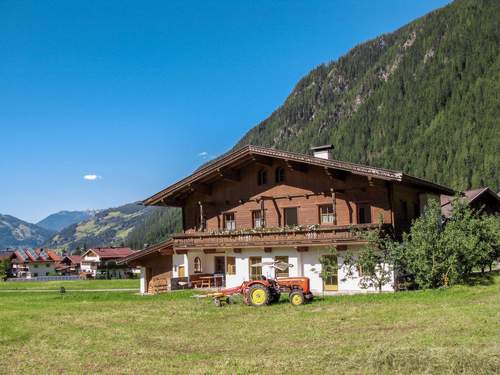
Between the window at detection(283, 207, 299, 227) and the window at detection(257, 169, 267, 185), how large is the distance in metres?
2.40

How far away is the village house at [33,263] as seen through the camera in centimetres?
13762

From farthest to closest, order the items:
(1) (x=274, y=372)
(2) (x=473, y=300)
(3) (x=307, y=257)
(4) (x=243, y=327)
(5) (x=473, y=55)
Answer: (5) (x=473, y=55), (3) (x=307, y=257), (2) (x=473, y=300), (4) (x=243, y=327), (1) (x=274, y=372)

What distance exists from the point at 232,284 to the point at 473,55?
633 ft

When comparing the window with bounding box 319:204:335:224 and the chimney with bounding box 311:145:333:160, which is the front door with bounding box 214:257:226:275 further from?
the chimney with bounding box 311:145:333:160

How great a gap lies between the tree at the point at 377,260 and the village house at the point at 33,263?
415 ft

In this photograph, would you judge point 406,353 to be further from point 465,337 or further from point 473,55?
point 473,55

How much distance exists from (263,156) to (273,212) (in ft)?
12.0

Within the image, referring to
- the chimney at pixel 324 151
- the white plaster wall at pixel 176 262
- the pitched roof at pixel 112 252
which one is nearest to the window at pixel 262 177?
the chimney at pixel 324 151

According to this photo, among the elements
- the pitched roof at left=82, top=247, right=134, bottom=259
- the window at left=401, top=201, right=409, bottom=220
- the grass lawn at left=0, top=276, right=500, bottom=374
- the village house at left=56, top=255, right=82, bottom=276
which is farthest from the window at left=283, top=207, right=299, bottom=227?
the village house at left=56, top=255, right=82, bottom=276

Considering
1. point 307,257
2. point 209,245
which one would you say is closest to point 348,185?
point 307,257

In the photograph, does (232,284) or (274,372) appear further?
(232,284)

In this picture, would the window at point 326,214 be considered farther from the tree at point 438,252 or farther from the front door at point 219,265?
the front door at point 219,265

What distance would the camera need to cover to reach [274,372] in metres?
11.4

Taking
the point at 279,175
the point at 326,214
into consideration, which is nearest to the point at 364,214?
the point at 326,214
